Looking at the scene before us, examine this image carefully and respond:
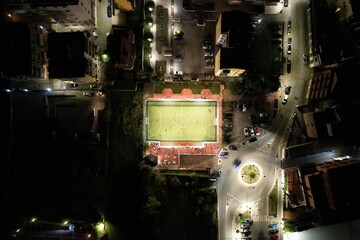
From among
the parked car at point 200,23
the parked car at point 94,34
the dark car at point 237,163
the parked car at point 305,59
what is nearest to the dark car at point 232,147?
the dark car at point 237,163

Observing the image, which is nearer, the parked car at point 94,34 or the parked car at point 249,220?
the parked car at point 249,220

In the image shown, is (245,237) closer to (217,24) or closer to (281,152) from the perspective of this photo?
(281,152)

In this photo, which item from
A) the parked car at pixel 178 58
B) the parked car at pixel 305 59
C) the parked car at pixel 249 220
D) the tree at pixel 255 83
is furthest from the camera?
the parked car at pixel 178 58

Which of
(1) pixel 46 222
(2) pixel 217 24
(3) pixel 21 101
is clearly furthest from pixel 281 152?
(3) pixel 21 101

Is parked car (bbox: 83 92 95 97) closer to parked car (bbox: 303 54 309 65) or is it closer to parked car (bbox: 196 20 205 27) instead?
parked car (bbox: 196 20 205 27)

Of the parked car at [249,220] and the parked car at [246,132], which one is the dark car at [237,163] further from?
the parked car at [249,220]

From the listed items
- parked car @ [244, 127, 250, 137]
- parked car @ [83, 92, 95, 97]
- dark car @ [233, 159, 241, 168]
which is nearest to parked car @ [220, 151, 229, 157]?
dark car @ [233, 159, 241, 168]

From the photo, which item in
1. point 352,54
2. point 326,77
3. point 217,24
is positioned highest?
point 217,24
